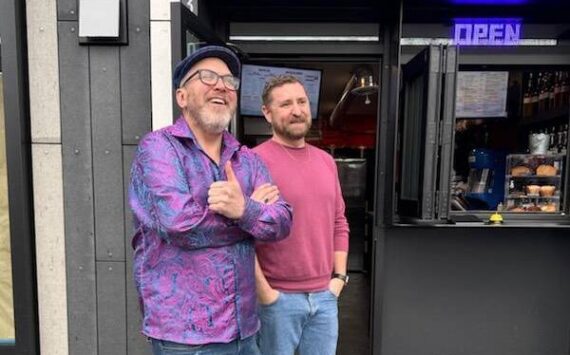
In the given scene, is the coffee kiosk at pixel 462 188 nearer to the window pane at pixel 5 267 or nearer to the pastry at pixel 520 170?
the pastry at pixel 520 170

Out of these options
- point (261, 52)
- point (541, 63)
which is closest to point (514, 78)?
point (541, 63)

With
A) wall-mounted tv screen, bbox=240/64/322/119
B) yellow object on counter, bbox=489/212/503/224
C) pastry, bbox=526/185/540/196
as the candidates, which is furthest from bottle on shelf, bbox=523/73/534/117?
wall-mounted tv screen, bbox=240/64/322/119

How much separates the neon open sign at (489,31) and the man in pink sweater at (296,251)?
62.6 inches

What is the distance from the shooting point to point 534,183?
113 inches

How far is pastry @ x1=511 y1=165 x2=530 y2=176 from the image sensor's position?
2895 mm

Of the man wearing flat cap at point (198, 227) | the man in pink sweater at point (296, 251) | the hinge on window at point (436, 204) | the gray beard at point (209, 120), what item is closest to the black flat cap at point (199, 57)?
the man wearing flat cap at point (198, 227)

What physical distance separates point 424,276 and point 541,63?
1.64 m

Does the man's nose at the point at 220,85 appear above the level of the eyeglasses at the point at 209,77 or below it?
below

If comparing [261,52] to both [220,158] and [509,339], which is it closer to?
[220,158]

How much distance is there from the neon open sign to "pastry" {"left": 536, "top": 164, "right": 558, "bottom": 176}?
85cm

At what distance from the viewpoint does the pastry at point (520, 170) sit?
289 centimetres

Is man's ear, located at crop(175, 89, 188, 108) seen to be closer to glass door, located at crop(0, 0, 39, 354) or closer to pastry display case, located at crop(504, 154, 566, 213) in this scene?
glass door, located at crop(0, 0, 39, 354)

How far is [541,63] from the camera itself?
9.29ft

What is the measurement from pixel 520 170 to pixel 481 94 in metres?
0.59
